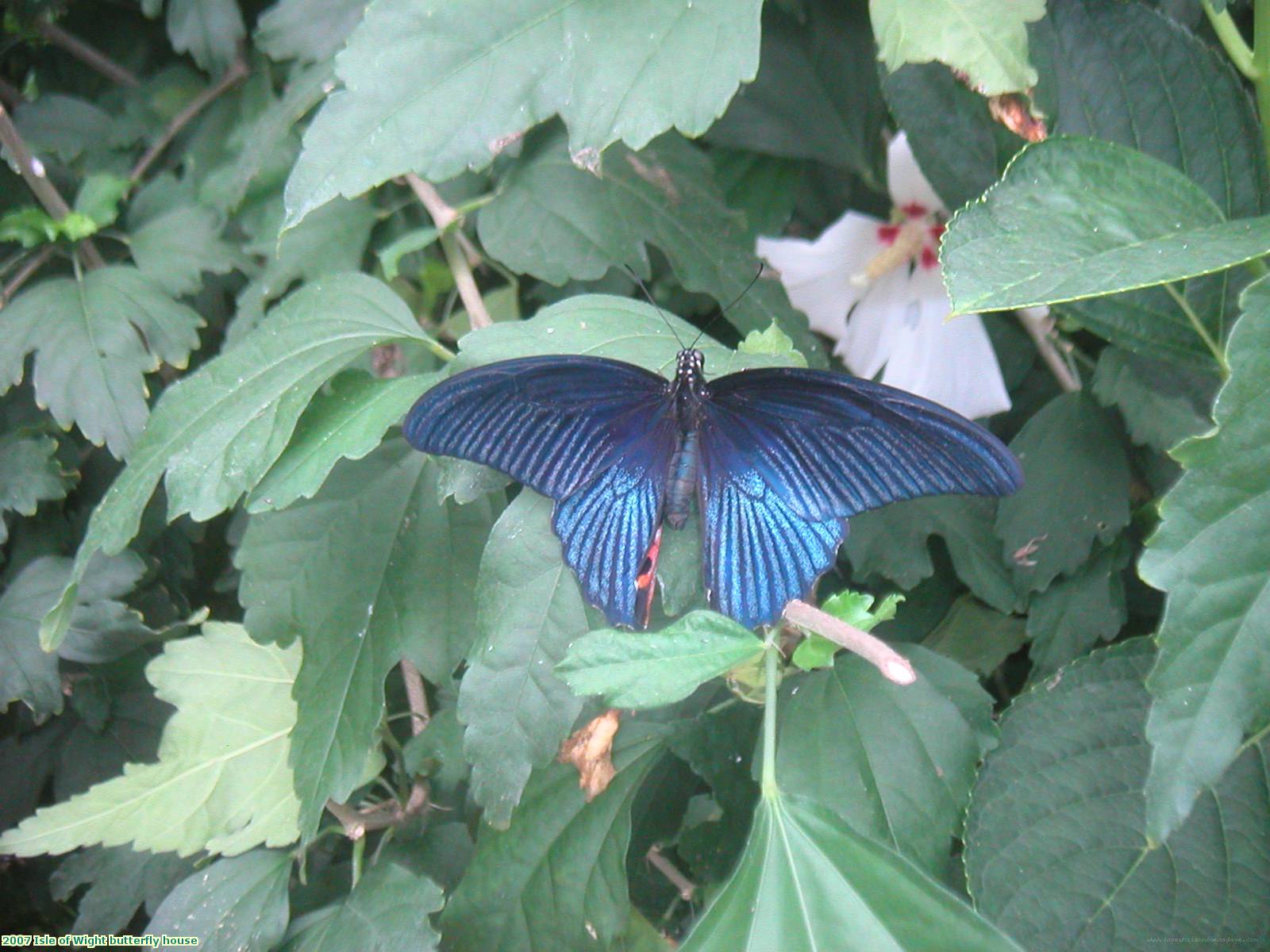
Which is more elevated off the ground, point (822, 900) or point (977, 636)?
point (822, 900)

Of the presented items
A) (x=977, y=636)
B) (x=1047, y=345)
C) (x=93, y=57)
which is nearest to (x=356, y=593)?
(x=977, y=636)

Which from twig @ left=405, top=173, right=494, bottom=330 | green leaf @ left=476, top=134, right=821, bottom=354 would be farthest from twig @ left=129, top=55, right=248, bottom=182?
green leaf @ left=476, top=134, right=821, bottom=354

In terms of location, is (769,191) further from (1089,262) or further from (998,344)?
(1089,262)

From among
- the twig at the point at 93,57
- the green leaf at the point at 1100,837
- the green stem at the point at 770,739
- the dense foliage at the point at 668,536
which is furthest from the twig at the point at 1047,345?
the twig at the point at 93,57

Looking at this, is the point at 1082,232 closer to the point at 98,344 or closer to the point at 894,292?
the point at 894,292

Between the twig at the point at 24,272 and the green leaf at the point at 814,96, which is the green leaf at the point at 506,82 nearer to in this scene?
the green leaf at the point at 814,96

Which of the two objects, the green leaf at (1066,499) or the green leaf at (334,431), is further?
the green leaf at (1066,499)
